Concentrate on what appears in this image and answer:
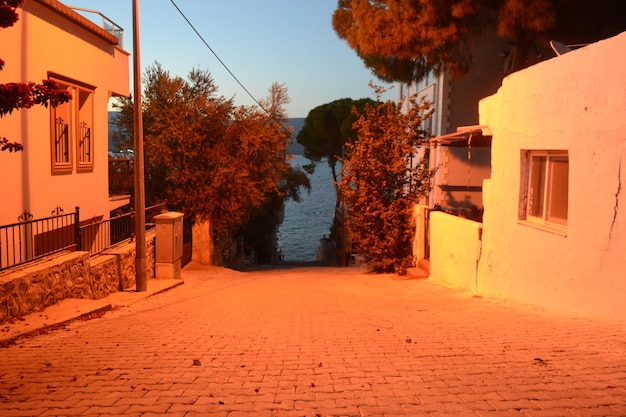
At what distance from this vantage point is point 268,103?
21953 millimetres

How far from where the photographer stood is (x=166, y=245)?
13.9 meters

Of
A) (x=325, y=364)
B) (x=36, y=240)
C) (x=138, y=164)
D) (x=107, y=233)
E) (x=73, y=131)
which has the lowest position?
(x=325, y=364)

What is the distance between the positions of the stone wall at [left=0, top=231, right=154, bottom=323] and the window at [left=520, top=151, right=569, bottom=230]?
7.52m

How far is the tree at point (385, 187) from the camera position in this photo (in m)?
14.9

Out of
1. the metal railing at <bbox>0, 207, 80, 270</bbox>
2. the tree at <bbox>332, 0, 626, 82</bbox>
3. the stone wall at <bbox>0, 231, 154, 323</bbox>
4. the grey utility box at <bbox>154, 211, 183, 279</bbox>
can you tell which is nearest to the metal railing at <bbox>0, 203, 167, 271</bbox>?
the metal railing at <bbox>0, 207, 80, 270</bbox>

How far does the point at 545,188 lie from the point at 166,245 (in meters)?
9.21

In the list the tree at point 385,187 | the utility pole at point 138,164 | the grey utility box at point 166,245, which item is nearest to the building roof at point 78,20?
the utility pole at point 138,164

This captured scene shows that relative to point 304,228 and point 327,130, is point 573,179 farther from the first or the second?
point 304,228

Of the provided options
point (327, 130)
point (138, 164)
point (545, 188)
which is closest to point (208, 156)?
point (138, 164)

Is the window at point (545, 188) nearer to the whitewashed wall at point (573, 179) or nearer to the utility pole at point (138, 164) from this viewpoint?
the whitewashed wall at point (573, 179)

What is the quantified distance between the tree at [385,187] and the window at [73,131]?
679 cm

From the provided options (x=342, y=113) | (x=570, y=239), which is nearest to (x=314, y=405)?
(x=570, y=239)

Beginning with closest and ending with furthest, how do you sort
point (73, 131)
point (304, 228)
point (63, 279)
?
point (63, 279), point (73, 131), point (304, 228)

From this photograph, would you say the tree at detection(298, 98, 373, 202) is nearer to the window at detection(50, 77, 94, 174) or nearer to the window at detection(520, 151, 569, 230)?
the window at detection(50, 77, 94, 174)
